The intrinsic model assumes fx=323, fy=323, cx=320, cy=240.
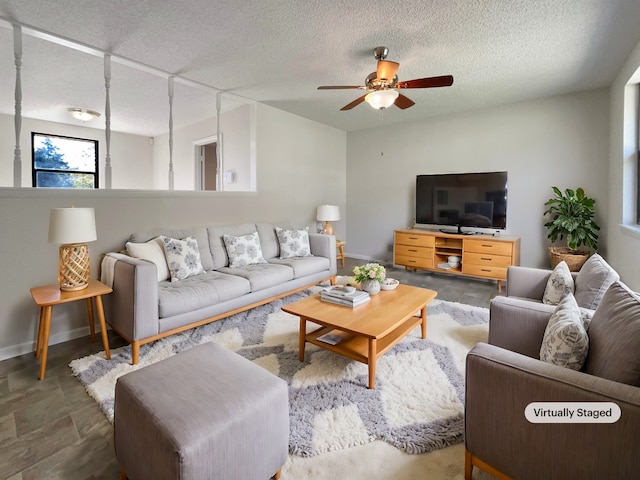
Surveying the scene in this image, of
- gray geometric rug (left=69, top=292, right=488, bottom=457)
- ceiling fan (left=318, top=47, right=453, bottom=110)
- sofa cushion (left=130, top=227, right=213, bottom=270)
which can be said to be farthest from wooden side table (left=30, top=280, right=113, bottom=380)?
ceiling fan (left=318, top=47, right=453, bottom=110)

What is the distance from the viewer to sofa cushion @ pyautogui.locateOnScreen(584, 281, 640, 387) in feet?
3.52

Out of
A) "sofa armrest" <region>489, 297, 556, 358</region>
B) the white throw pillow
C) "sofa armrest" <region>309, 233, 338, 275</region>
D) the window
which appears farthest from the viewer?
the window

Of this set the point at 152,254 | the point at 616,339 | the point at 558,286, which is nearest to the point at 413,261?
the point at 558,286

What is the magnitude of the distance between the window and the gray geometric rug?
5.08m

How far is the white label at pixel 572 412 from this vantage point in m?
0.99

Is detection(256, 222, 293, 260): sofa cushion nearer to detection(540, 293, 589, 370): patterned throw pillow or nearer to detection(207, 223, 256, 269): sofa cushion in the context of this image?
detection(207, 223, 256, 269): sofa cushion

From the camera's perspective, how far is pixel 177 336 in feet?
9.19

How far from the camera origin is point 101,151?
21.3 ft

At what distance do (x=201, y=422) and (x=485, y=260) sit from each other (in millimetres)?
4141

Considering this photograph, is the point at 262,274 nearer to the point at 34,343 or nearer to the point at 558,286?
the point at 34,343

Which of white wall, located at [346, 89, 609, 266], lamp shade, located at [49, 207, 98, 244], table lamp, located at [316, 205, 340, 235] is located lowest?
lamp shade, located at [49, 207, 98, 244]

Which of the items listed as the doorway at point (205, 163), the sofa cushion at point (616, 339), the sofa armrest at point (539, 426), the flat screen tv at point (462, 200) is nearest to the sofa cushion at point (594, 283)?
the sofa cushion at point (616, 339)

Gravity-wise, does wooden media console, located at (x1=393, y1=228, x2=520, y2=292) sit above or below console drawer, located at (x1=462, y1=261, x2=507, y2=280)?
above

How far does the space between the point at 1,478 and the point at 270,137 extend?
14.1ft
